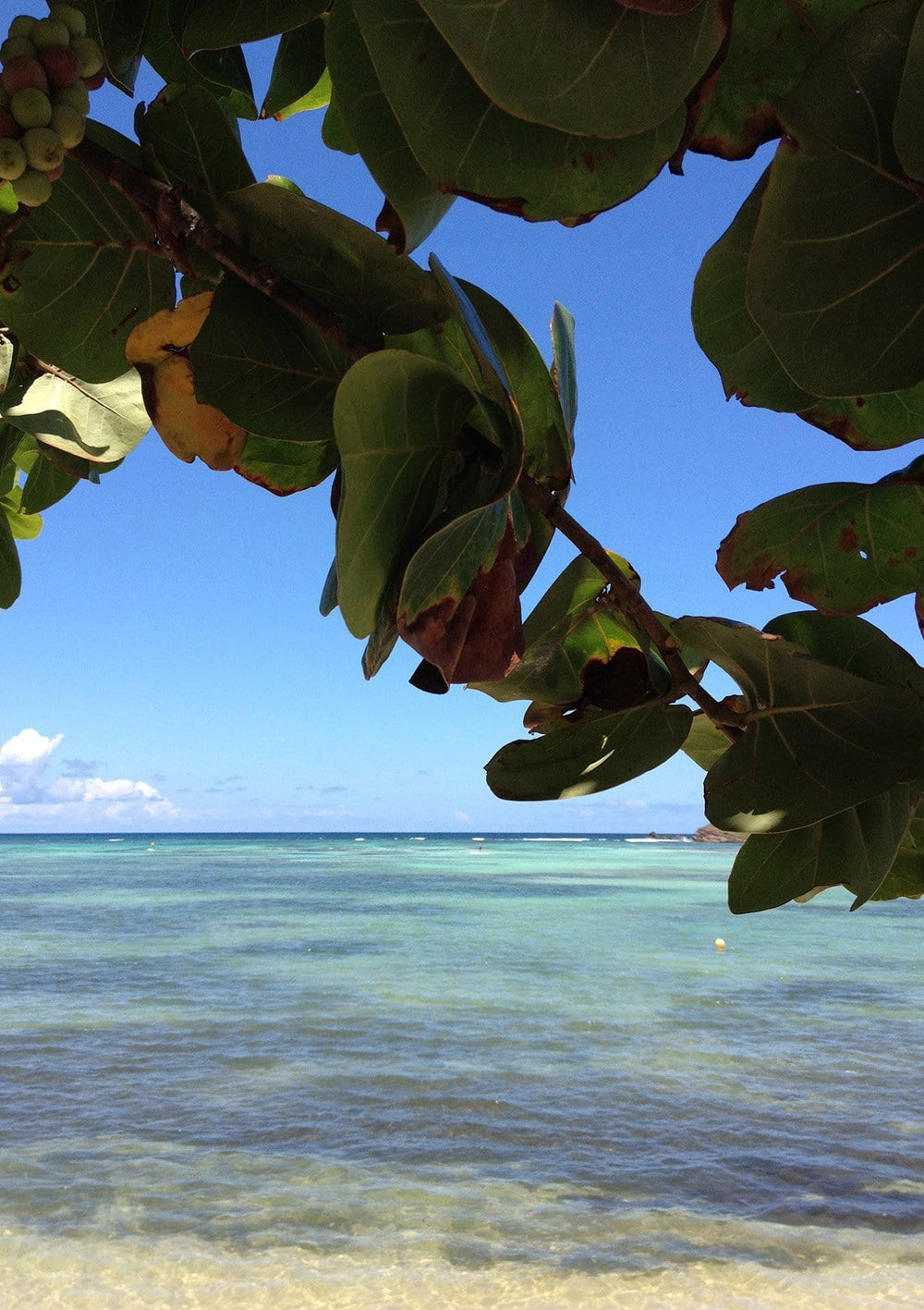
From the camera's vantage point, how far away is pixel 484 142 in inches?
9.2

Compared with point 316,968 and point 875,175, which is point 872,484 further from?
point 316,968

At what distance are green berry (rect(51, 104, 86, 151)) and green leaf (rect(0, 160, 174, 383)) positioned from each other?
0.06 feet

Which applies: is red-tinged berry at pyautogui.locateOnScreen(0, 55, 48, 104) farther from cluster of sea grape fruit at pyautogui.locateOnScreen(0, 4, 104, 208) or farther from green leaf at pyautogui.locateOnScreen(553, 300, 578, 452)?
green leaf at pyautogui.locateOnScreen(553, 300, 578, 452)

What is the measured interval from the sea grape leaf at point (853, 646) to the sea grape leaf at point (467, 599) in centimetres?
16

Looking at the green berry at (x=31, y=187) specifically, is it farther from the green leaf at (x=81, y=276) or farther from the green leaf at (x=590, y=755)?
the green leaf at (x=590, y=755)

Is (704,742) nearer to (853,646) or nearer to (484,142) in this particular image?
(853,646)

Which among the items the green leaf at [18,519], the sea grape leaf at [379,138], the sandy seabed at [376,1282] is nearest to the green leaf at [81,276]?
the sea grape leaf at [379,138]

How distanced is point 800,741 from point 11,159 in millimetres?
316

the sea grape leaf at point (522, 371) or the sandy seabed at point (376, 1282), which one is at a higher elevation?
the sea grape leaf at point (522, 371)

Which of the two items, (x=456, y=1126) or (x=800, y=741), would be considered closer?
(x=800, y=741)

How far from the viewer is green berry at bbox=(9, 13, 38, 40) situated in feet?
1.11

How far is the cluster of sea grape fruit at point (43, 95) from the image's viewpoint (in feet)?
1.03

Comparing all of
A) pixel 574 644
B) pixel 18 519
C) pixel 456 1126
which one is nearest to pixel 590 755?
pixel 574 644

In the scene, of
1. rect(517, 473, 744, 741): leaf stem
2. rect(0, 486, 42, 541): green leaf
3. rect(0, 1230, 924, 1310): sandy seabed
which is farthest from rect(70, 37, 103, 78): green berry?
rect(0, 1230, 924, 1310): sandy seabed
